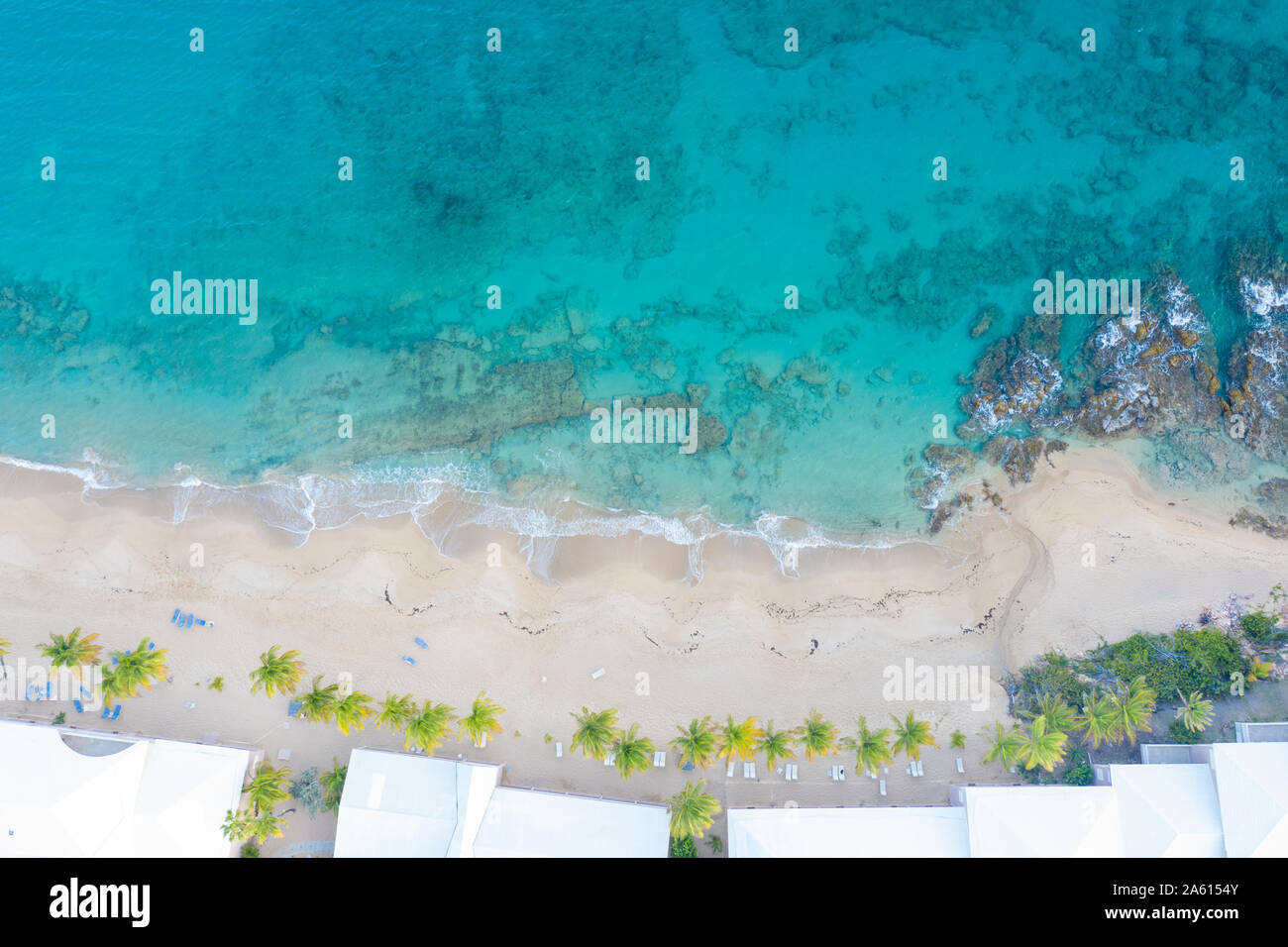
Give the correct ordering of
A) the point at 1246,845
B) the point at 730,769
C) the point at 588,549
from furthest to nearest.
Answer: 1. the point at 588,549
2. the point at 730,769
3. the point at 1246,845

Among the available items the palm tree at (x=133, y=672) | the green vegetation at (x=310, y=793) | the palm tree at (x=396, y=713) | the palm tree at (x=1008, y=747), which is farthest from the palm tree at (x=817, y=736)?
the palm tree at (x=133, y=672)

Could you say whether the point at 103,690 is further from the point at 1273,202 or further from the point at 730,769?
the point at 1273,202

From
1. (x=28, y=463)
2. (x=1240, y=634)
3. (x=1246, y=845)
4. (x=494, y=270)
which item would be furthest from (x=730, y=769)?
(x=28, y=463)

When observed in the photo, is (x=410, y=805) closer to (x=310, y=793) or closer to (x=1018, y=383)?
(x=310, y=793)

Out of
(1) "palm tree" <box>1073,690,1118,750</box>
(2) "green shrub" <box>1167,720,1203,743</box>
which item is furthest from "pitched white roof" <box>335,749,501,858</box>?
(2) "green shrub" <box>1167,720,1203,743</box>

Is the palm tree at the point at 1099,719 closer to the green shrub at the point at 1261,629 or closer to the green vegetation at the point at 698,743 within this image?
the green shrub at the point at 1261,629

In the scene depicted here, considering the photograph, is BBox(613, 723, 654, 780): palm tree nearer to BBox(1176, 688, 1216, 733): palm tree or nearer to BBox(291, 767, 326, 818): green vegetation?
BBox(291, 767, 326, 818): green vegetation

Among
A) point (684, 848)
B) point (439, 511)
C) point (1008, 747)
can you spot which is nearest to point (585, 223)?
point (439, 511)
